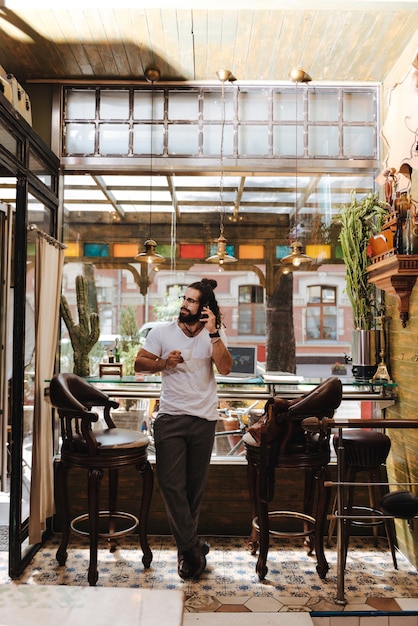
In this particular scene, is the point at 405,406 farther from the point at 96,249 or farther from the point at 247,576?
the point at 96,249

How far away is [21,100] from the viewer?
151 inches

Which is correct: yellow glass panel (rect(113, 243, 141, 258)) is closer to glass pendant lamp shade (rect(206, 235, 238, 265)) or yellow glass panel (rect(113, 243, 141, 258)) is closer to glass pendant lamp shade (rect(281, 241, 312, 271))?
glass pendant lamp shade (rect(206, 235, 238, 265))

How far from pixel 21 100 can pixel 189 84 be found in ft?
4.17

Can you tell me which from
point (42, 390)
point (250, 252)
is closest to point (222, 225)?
point (250, 252)

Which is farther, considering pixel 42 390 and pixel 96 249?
pixel 96 249

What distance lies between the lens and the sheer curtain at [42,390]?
3.62 meters

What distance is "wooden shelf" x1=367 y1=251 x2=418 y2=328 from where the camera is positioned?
3383 millimetres

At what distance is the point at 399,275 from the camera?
11.3 ft

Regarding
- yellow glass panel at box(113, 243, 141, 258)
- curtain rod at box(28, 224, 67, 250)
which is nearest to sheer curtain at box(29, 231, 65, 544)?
curtain rod at box(28, 224, 67, 250)

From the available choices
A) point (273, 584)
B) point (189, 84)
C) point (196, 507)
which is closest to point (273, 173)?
point (189, 84)

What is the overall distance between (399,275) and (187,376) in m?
1.46

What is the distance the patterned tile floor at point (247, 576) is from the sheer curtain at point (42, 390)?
28cm

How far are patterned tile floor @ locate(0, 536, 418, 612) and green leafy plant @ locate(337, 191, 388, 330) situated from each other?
163 cm

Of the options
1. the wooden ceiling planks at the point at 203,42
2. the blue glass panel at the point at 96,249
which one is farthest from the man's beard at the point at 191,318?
the wooden ceiling planks at the point at 203,42
